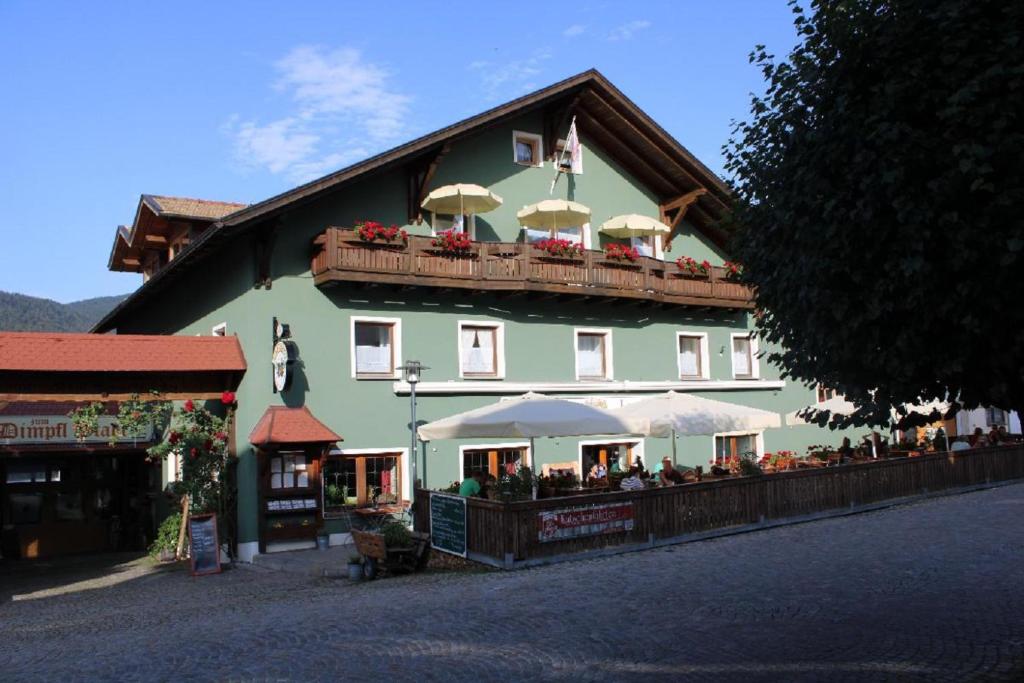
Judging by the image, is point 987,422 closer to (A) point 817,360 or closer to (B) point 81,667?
(A) point 817,360

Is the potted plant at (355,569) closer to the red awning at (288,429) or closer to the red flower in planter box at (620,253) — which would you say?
the red awning at (288,429)

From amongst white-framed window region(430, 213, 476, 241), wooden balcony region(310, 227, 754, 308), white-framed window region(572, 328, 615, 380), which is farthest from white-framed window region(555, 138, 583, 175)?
white-framed window region(572, 328, 615, 380)

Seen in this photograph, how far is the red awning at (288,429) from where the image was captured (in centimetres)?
1872

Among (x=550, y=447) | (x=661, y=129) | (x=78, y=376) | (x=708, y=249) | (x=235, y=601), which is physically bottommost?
(x=235, y=601)

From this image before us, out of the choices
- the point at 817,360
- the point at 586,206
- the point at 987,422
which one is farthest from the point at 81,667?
the point at 987,422

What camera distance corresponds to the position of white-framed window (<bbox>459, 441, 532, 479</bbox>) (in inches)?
870

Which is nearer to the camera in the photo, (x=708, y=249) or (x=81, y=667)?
(x=81, y=667)

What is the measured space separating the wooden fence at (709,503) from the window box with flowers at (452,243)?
19.8 feet

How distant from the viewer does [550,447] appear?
76.5ft

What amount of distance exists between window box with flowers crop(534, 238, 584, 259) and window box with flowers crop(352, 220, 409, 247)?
11.8 ft

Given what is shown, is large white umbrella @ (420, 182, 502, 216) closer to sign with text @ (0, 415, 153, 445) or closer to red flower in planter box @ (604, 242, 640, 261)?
red flower in planter box @ (604, 242, 640, 261)

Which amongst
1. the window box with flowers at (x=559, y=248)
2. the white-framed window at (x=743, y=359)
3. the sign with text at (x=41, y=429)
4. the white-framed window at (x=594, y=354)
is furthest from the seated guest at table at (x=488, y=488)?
the white-framed window at (x=743, y=359)

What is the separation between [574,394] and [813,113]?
16624mm

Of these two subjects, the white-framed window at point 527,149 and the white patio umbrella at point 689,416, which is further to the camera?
the white-framed window at point 527,149
